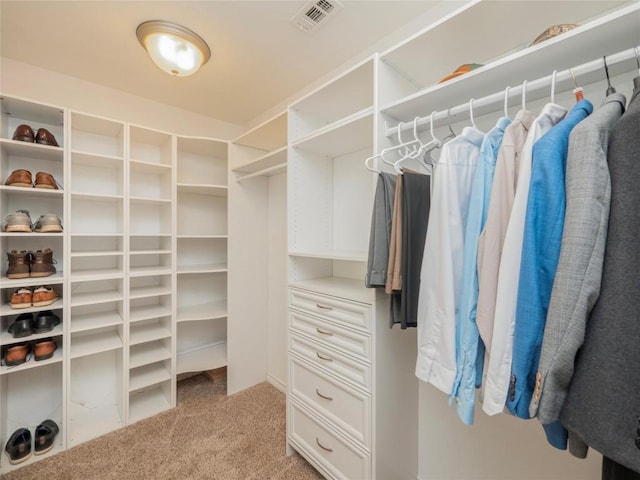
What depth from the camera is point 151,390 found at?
2355mm

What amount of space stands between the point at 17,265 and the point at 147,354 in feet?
3.32

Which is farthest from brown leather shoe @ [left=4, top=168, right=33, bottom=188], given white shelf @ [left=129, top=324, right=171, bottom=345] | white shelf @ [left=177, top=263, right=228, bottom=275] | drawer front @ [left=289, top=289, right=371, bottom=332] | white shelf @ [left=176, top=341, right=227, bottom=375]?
drawer front @ [left=289, top=289, right=371, bottom=332]

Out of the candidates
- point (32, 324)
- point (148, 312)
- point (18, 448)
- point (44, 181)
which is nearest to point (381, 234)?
point (148, 312)

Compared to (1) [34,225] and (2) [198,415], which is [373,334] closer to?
(2) [198,415]

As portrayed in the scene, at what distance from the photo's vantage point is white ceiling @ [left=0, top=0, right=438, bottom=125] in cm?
145

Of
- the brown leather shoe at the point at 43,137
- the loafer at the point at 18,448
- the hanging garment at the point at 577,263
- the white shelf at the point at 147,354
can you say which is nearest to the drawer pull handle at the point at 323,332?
the hanging garment at the point at 577,263

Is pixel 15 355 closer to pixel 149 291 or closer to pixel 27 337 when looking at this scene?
pixel 27 337

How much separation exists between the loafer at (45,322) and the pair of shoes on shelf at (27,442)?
0.62 metres

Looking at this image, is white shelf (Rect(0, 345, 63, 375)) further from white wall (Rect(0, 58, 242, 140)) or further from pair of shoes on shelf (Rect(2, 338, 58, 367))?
white wall (Rect(0, 58, 242, 140))

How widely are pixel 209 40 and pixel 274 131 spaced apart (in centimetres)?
68

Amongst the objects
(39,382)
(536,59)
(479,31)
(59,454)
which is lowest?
(59,454)

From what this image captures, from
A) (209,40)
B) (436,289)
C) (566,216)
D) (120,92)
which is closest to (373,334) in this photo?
(436,289)

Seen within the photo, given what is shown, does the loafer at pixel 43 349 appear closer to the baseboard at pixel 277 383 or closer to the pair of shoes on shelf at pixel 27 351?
the pair of shoes on shelf at pixel 27 351

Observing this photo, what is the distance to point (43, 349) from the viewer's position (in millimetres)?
1733
